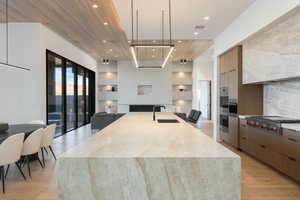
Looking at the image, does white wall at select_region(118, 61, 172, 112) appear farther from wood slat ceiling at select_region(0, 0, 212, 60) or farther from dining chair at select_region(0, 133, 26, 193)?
dining chair at select_region(0, 133, 26, 193)

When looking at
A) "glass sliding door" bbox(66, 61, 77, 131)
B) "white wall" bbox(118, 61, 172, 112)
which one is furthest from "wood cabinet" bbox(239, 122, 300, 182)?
"white wall" bbox(118, 61, 172, 112)

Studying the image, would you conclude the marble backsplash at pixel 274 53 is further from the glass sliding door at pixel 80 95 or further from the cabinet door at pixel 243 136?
the glass sliding door at pixel 80 95

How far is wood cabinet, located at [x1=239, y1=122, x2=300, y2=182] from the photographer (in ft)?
10.9

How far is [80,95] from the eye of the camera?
1017 centimetres

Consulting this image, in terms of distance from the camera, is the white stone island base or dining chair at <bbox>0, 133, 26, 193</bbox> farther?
dining chair at <bbox>0, 133, 26, 193</bbox>

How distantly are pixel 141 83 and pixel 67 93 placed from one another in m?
4.91

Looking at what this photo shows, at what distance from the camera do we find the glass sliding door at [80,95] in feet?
32.1

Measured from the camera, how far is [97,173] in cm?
162

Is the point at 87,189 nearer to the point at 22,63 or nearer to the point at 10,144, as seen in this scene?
the point at 10,144

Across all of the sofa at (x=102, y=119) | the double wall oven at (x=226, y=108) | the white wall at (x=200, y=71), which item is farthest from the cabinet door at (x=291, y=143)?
the white wall at (x=200, y=71)

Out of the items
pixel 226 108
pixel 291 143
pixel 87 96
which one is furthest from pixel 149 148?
pixel 87 96

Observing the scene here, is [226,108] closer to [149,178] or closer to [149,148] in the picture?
[149,148]

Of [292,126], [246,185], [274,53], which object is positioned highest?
[274,53]

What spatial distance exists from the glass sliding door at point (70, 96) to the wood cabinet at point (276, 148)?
20.6 ft
